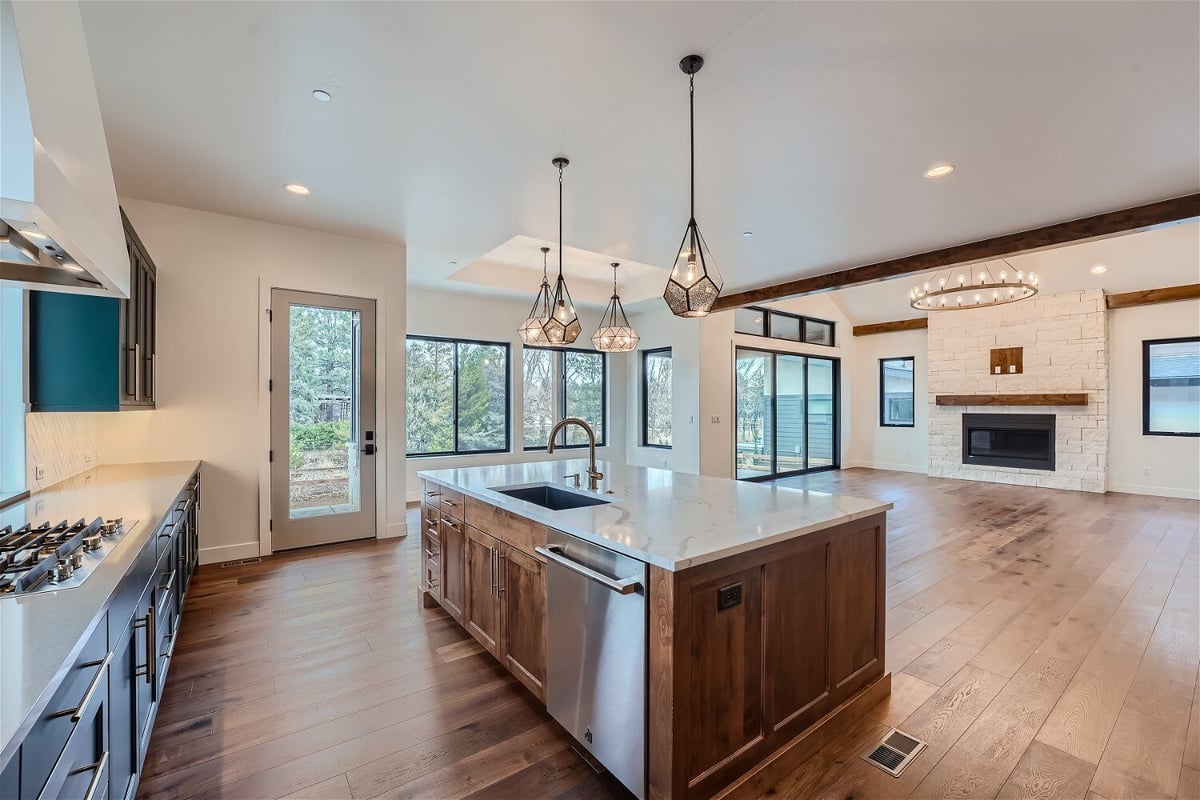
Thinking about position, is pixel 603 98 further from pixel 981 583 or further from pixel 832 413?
pixel 832 413

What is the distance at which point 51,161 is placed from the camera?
105cm

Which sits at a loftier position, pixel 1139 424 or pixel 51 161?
pixel 51 161

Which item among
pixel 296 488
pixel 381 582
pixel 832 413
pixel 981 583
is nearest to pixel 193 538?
pixel 296 488

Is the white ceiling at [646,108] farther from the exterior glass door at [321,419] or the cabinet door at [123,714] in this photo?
the cabinet door at [123,714]

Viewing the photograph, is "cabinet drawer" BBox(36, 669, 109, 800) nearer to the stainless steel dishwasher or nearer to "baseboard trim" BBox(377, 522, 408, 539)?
the stainless steel dishwasher

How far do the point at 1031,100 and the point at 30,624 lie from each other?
4290 millimetres

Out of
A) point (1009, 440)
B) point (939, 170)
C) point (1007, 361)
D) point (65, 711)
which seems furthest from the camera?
point (1009, 440)

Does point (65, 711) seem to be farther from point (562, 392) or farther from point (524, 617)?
point (562, 392)

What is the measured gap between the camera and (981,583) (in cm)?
371

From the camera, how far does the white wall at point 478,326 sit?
6.92 metres

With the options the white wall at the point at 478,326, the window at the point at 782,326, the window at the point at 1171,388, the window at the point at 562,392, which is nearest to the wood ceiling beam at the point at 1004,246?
the window at the point at 782,326

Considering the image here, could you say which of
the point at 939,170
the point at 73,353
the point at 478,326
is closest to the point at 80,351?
the point at 73,353

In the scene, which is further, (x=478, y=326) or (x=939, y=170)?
(x=478, y=326)

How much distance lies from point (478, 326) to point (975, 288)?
6.52 m
